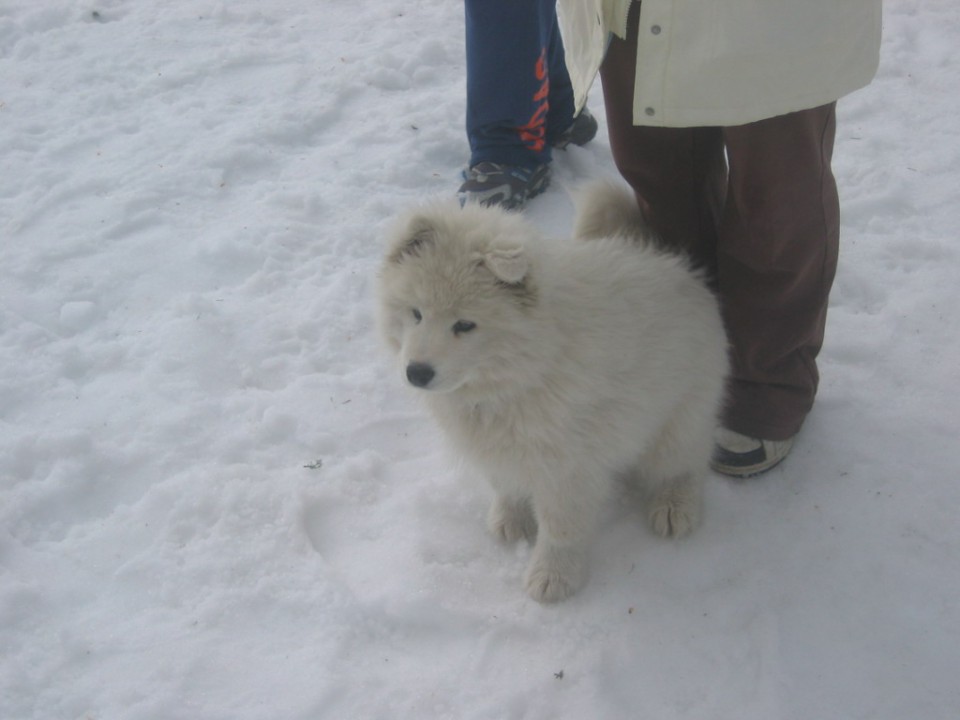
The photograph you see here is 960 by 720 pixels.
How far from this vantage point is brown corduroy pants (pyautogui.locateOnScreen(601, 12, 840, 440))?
79.6 inches

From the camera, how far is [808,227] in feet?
6.92

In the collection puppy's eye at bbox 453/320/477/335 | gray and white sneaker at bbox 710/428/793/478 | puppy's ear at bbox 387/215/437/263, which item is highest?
puppy's ear at bbox 387/215/437/263

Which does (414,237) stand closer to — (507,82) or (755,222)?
(755,222)

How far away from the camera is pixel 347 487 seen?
8.13ft

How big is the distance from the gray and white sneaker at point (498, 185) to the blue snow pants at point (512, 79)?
45mm

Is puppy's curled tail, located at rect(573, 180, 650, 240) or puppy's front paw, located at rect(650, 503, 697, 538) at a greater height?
puppy's curled tail, located at rect(573, 180, 650, 240)

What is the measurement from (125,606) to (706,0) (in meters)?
2.09

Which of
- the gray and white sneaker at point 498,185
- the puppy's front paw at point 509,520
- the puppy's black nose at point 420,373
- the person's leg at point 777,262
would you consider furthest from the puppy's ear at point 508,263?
the gray and white sneaker at point 498,185

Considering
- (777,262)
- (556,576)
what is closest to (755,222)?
(777,262)

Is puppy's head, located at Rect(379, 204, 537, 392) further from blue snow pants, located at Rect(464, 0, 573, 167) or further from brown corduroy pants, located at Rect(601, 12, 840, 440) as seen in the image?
blue snow pants, located at Rect(464, 0, 573, 167)

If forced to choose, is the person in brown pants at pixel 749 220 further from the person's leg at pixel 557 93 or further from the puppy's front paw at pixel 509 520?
the person's leg at pixel 557 93

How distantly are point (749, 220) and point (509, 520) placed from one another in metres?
1.09

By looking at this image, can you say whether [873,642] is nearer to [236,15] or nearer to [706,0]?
[706,0]

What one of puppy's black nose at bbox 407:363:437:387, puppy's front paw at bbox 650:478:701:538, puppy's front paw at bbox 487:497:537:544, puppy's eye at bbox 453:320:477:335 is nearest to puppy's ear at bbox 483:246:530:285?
puppy's eye at bbox 453:320:477:335
